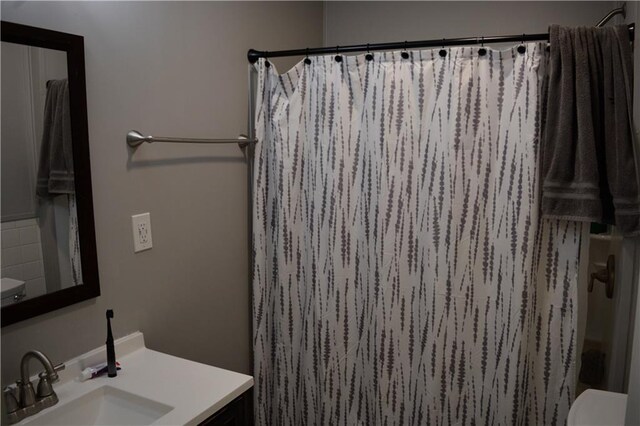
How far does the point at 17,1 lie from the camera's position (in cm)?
118

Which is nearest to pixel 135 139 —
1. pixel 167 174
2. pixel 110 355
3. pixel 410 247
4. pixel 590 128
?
pixel 167 174

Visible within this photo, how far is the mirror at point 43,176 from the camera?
1.19 m

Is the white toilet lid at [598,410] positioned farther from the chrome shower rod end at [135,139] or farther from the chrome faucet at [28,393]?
the chrome shower rod end at [135,139]

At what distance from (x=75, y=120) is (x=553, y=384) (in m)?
1.85

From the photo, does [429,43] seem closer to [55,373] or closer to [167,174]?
[167,174]

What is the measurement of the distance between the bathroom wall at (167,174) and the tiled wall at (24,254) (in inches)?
4.5

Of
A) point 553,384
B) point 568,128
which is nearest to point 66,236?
point 568,128

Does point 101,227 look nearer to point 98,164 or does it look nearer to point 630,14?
point 98,164

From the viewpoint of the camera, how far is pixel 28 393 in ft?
3.94

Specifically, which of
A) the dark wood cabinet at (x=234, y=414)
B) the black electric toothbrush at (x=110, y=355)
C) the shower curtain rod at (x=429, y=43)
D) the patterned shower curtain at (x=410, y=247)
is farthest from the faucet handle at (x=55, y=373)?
the shower curtain rod at (x=429, y=43)

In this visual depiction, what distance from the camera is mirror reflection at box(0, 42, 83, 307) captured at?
1191mm

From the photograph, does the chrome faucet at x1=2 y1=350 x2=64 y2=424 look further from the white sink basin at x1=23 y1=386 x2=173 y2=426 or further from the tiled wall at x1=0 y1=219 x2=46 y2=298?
the tiled wall at x1=0 y1=219 x2=46 y2=298

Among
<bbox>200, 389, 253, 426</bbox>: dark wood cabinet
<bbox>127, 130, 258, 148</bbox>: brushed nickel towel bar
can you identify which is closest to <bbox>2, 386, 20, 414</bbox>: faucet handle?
<bbox>200, 389, 253, 426</bbox>: dark wood cabinet

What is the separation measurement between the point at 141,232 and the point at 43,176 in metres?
0.38
